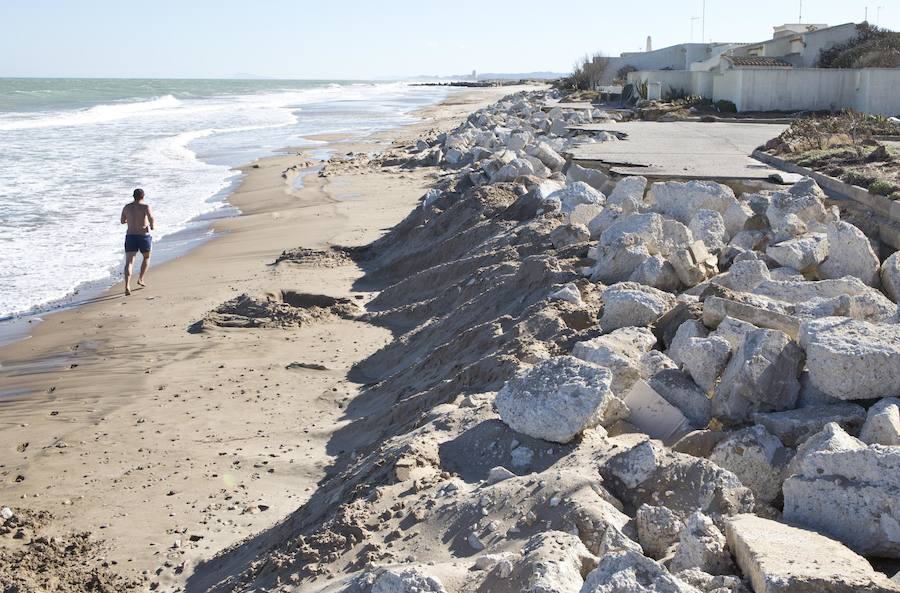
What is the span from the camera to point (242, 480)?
5.50 m

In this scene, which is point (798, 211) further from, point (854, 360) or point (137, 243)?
point (137, 243)

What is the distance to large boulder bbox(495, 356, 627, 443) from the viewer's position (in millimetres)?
4008

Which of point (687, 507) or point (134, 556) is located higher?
point (687, 507)

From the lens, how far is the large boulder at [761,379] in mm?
4070

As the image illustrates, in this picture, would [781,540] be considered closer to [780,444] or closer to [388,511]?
[780,444]

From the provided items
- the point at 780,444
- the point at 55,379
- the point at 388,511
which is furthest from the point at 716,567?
the point at 55,379

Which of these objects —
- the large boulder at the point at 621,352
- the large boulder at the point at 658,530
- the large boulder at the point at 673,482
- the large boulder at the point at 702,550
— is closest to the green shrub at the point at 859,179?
the large boulder at the point at 621,352

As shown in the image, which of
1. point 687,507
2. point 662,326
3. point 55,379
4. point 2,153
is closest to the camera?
point 687,507

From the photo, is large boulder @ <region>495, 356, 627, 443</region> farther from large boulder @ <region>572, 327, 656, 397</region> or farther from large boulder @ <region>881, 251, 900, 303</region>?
large boulder @ <region>881, 251, 900, 303</region>

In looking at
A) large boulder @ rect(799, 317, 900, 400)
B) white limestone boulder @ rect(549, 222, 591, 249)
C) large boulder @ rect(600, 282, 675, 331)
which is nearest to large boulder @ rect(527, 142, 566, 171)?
white limestone boulder @ rect(549, 222, 591, 249)

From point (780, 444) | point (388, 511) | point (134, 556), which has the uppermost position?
point (780, 444)

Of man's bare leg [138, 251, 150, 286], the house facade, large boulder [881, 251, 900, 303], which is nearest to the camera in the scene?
large boulder [881, 251, 900, 303]

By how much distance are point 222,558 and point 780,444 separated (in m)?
2.66

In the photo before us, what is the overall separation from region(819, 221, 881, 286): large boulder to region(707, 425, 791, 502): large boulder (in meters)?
2.50
